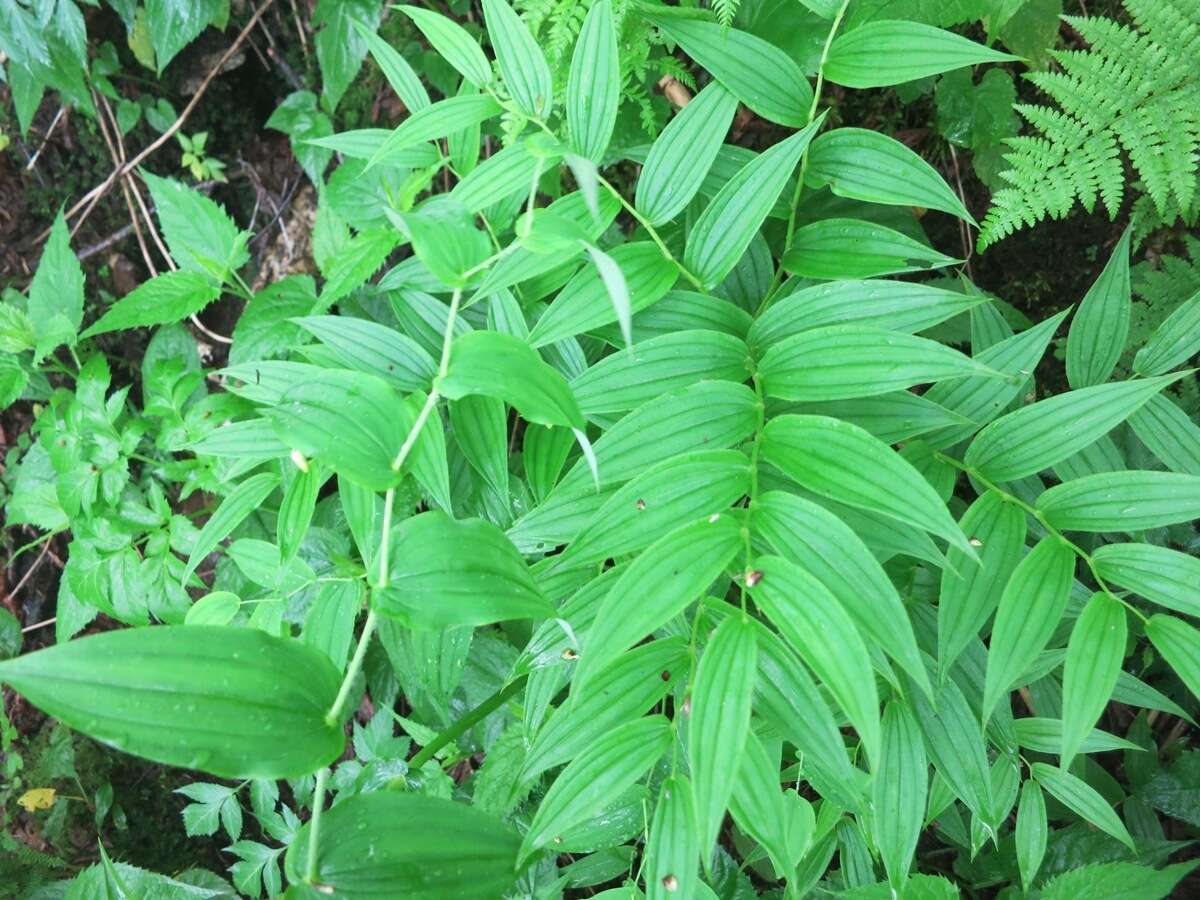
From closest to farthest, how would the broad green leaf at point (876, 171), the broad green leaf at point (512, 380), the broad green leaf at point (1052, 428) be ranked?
the broad green leaf at point (512, 380), the broad green leaf at point (1052, 428), the broad green leaf at point (876, 171)

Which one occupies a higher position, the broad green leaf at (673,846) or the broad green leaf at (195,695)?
the broad green leaf at (195,695)

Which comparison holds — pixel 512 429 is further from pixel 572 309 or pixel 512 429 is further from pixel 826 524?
pixel 826 524

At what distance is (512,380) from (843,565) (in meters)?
0.42

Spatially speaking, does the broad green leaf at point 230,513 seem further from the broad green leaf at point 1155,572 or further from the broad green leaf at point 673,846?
the broad green leaf at point 1155,572

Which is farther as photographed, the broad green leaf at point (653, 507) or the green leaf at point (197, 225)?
the green leaf at point (197, 225)

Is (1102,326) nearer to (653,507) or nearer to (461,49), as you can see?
(653,507)

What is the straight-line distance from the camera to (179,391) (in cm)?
196

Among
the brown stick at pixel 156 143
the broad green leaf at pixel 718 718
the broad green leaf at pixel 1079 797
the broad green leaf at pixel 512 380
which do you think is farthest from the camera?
the brown stick at pixel 156 143

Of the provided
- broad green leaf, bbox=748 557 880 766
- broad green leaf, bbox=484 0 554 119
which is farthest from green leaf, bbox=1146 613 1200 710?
broad green leaf, bbox=484 0 554 119

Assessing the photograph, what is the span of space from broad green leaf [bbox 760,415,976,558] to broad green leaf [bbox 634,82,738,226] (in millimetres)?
432

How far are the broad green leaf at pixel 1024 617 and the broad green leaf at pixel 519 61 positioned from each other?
0.95 metres

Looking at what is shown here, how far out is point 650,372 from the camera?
3.60 feet

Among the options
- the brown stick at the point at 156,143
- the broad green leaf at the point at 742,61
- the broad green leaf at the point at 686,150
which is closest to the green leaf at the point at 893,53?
the broad green leaf at the point at 742,61

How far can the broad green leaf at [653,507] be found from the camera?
0.96 meters
